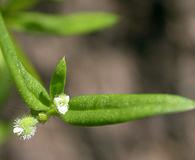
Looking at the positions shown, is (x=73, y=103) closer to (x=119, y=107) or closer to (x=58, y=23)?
(x=119, y=107)

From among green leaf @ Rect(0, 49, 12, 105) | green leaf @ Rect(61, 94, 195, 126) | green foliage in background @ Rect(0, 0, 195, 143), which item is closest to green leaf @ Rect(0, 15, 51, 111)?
green foliage in background @ Rect(0, 0, 195, 143)

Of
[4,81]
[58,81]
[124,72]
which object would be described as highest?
[58,81]

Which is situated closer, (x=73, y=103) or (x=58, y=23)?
(x=73, y=103)

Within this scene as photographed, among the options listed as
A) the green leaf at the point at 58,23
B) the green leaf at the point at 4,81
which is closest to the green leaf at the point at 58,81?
the green leaf at the point at 58,23

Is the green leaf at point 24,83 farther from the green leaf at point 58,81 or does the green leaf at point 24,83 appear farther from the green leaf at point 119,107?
the green leaf at point 119,107

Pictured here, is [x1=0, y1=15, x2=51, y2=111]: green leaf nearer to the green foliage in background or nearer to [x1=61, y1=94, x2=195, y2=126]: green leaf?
the green foliage in background

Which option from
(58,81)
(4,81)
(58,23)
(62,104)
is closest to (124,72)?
(4,81)
